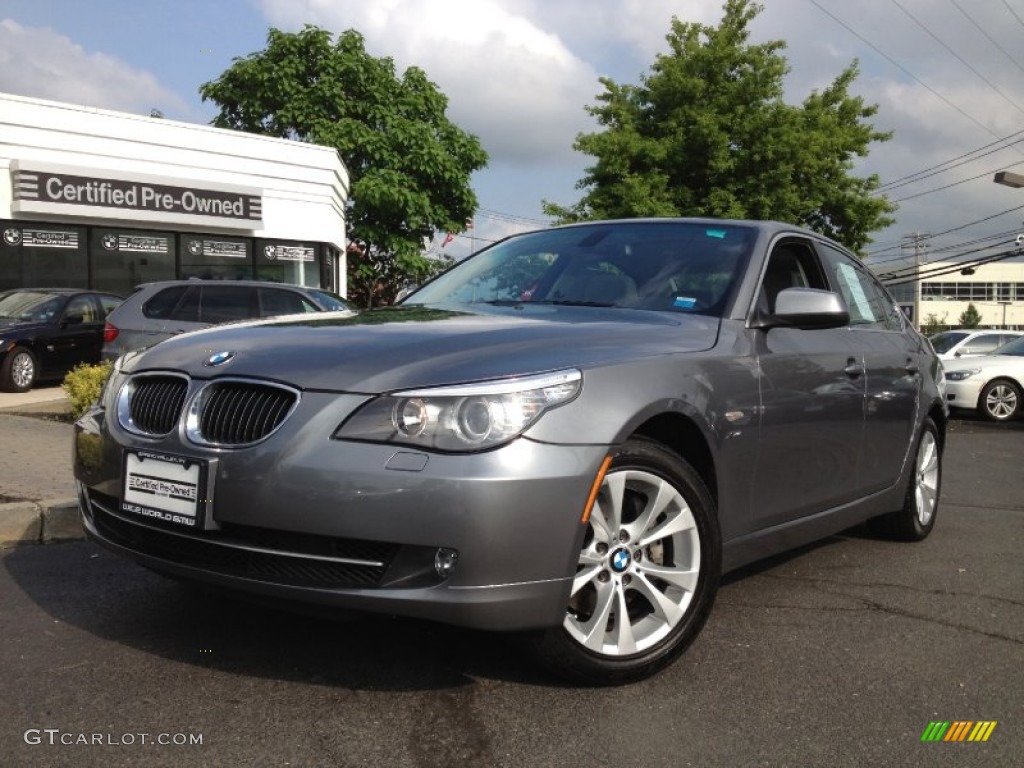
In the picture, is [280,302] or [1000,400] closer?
[280,302]

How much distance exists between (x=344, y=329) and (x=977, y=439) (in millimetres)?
10506

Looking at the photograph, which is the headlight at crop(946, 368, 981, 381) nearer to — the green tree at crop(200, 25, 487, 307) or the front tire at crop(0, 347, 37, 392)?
the front tire at crop(0, 347, 37, 392)

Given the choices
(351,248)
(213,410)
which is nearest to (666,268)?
(213,410)

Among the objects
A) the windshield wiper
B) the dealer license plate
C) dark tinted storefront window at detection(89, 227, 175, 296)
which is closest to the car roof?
dark tinted storefront window at detection(89, 227, 175, 296)

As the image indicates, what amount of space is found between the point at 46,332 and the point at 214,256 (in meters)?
6.75

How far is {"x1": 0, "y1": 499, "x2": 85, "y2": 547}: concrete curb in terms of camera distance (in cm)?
507

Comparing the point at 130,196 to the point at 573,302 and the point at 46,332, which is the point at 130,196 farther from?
the point at 573,302

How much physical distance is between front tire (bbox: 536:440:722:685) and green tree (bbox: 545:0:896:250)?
24.1 meters

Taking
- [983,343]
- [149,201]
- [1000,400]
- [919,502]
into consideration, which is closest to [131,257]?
[149,201]

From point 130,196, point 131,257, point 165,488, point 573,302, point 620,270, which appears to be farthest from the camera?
point 131,257

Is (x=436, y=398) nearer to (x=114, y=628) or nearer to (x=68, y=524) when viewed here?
(x=114, y=628)

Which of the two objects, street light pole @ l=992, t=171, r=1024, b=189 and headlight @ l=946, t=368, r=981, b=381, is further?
street light pole @ l=992, t=171, r=1024, b=189

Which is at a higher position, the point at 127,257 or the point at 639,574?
the point at 127,257

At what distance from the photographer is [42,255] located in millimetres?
17516
